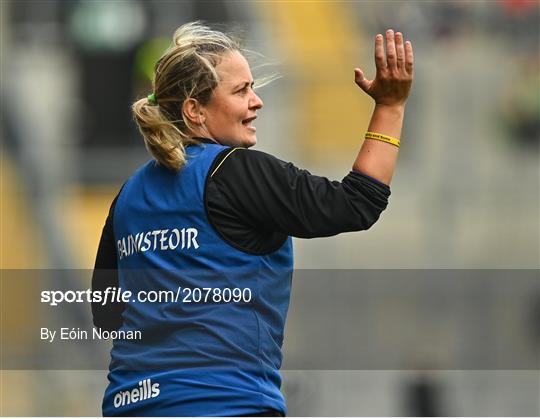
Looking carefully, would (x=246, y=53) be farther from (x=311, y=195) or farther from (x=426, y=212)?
(x=426, y=212)

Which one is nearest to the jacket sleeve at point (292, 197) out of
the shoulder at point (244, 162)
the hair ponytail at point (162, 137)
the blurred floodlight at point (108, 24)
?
the shoulder at point (244, 162)

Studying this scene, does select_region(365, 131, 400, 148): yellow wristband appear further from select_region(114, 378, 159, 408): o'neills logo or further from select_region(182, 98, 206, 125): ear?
select_region(114, 378, 159, 408): o'neills logo

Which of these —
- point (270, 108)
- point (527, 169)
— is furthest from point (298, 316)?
point (527, 169)

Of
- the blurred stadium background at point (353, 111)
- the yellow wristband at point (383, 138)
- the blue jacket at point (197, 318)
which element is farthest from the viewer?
the blurred stadium background at point (353, 111)

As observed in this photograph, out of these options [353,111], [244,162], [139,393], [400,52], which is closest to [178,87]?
[244,162]

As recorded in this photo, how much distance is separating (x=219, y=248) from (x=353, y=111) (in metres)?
12.4

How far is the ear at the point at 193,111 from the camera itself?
11.2 feet

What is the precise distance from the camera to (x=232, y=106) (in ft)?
11.2

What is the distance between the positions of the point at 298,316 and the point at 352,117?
3004 millimetres

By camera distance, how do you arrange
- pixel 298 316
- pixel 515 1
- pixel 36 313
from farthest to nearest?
pixel 515 1
pixel 298 316
pixel 36 313

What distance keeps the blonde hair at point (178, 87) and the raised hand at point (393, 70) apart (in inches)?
14.3

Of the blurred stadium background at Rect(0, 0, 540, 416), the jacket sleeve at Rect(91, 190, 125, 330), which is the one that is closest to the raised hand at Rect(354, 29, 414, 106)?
the jacket sleeve at Rect(91, 190, 125, 330)

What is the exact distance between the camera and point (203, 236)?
10.6 feet

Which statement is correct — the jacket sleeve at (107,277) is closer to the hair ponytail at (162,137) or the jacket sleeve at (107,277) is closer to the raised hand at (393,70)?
the hair ponytail at (162,137)
